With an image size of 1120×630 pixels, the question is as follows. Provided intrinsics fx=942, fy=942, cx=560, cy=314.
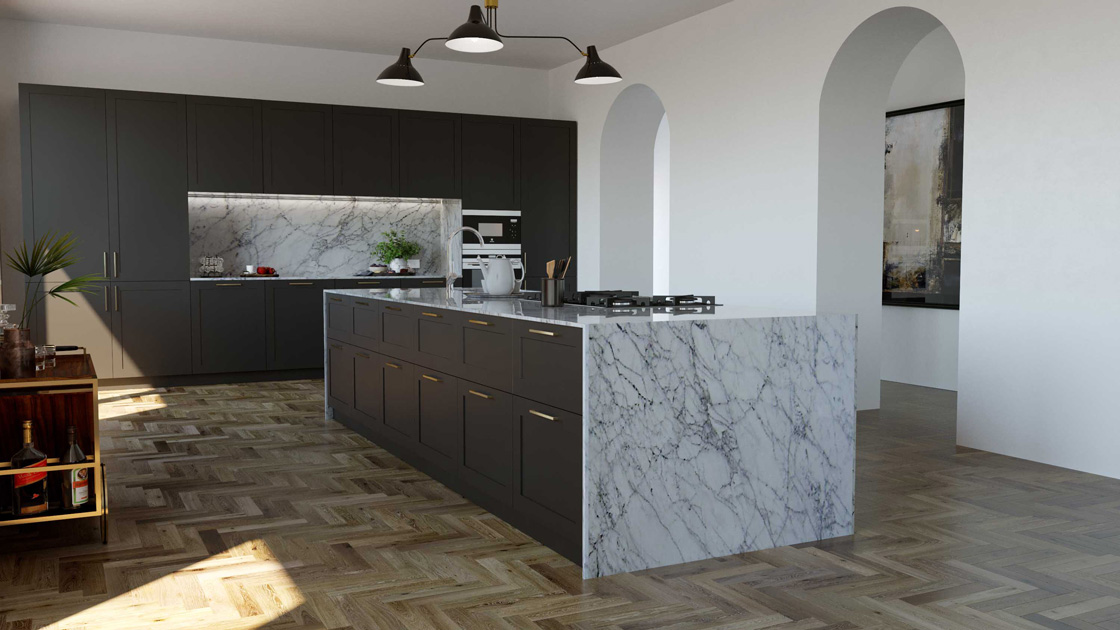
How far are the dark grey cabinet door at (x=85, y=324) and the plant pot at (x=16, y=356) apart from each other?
3.87 meters

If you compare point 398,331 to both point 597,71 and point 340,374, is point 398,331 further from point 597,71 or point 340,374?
point 597,71

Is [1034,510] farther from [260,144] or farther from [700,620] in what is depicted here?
[260,144]

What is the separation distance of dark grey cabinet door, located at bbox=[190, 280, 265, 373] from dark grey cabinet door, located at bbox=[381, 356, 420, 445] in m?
2.92

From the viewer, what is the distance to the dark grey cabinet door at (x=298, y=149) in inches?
294

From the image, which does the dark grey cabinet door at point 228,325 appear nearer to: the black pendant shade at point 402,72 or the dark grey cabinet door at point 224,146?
the dark grey cabinet door at point 224,146

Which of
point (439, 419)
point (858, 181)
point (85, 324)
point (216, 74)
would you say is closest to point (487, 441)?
point (439, 419)

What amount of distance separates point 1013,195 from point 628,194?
4.13 metres

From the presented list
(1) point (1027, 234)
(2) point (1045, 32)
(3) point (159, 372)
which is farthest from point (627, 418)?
(3) point (159, 372)

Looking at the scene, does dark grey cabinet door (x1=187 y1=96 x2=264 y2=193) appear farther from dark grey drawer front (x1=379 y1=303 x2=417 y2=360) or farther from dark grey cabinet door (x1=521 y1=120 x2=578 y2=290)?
dark grey drawer front (x1=379 y1=303 x2=417 y2=360)

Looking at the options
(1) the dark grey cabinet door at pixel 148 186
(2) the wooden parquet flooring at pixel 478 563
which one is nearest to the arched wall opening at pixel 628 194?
(1) the dark grey cabinet door at pixel 148 186

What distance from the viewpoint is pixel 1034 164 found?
4602 mm

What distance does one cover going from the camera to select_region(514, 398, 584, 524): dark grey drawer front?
3059mm

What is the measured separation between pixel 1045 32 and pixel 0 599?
487cm

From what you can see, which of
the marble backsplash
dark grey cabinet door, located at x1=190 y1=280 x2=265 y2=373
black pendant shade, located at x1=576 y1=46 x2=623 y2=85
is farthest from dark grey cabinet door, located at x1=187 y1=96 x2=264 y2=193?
black pendant shade, located at x1=576 y1=46 x2=623 y2=85
